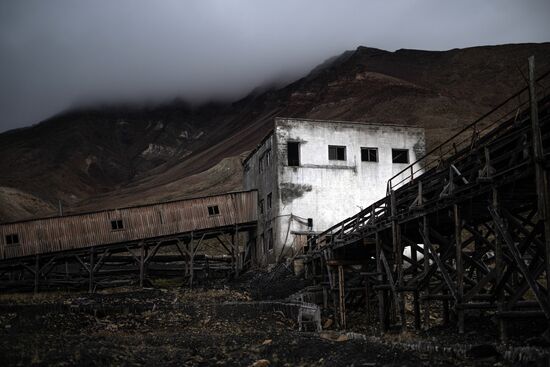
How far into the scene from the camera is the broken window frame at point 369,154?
37.4 metres

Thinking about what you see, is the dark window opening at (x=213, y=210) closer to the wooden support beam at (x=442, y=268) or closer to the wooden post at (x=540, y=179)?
the wooden support beam at (x=442, y=268)

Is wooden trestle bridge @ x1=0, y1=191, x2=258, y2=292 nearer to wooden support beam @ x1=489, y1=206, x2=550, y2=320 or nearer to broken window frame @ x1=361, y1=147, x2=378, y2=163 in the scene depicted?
broken window frame @ x1=361, y1=147, x2=378, y2=163

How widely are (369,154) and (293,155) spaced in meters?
4.85

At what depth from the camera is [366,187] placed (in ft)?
120

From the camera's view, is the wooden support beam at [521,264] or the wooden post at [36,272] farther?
the wooden post at [36,272]

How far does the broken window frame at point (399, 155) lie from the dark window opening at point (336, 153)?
321cm

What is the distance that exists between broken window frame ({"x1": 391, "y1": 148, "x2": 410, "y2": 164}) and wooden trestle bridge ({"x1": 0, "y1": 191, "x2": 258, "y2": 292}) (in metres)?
9.47

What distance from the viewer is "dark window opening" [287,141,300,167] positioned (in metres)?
36.4

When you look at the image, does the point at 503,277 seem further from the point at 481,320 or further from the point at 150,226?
the point at 150,226

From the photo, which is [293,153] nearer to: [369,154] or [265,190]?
[265,190]

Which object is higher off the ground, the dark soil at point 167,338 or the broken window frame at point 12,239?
the broken window frame at point 12,239

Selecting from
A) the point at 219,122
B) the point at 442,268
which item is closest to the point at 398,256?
the point at 442,268

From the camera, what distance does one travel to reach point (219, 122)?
165500 mm

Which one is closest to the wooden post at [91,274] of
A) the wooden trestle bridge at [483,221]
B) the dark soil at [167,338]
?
the dark soil at [167,338]
